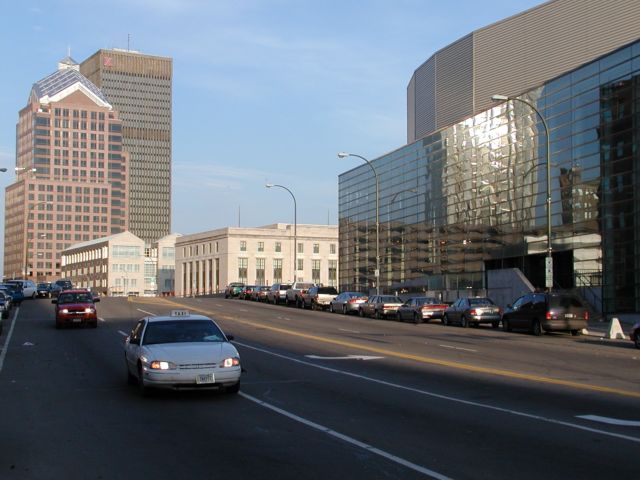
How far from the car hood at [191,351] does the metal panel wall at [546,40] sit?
89.2 m

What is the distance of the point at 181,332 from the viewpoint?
14.8m

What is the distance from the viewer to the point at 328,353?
22.7 m

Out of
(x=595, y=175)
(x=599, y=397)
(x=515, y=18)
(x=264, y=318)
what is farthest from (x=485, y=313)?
(x=515, y=18)

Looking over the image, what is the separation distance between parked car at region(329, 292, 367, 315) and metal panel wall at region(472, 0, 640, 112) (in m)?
55.2

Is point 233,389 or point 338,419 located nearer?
point 338,419

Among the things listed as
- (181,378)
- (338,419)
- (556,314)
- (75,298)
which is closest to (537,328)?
(556,314)

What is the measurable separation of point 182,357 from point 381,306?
114 ft

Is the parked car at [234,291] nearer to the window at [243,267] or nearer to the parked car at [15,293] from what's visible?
the parked car at [15,293]

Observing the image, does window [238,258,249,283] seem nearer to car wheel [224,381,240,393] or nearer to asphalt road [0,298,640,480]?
asphalt road [0,298,640,480]

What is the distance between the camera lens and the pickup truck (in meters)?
60.8

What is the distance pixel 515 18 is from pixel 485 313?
80.7 metres

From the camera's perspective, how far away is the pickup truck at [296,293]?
6075 centimetres

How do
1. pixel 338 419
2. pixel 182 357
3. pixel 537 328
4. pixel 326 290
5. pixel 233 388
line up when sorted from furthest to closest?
pixel 326 290 → pixel 537 328 → pixel 233 388 → pixel 182 357 → pixel 338 419

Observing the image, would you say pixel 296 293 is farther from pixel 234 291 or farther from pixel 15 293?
pixel 234 291
